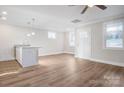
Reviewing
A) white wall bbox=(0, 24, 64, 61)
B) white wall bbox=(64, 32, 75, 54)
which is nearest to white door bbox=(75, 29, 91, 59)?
white wall bbox=(64, 32, 75, 54)

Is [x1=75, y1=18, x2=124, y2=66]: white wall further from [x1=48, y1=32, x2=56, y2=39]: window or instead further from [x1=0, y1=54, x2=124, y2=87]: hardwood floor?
[x1=48, y1=32, x2=56, y2=39]: window

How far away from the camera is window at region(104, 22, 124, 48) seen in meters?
3.50

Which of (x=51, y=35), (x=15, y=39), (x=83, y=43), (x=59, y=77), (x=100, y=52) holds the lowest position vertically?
(x=59, y=77)

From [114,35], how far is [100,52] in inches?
37.8

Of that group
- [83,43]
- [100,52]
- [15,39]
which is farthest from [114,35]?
[15,39]

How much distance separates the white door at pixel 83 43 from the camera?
4.75 meters

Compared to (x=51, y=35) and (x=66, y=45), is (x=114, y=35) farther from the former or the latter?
(x=66, y=45)

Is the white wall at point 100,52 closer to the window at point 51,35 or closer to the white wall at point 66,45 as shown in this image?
the white wall at point 66,45

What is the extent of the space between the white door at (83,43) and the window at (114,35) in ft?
3.15

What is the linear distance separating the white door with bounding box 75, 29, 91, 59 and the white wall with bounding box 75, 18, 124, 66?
23cm

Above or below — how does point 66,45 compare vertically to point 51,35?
below

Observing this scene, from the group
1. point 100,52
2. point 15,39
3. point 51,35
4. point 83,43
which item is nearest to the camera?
point 15,39

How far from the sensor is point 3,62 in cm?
333

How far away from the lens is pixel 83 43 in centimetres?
504
